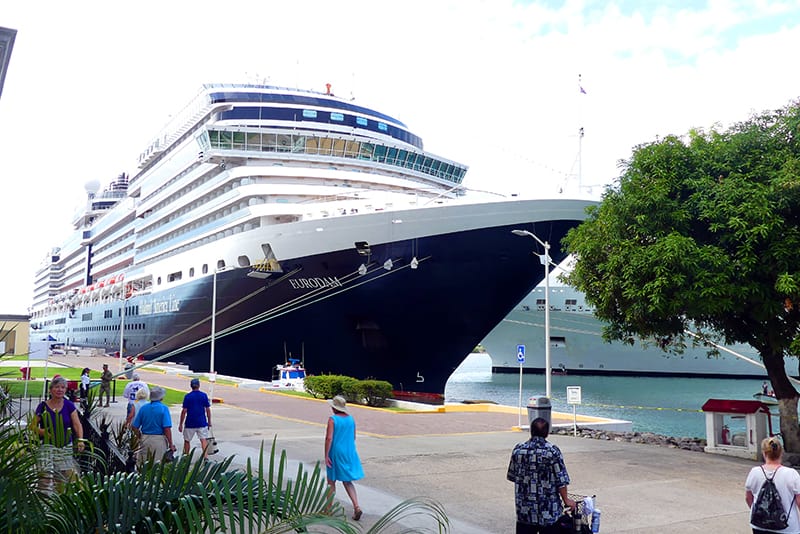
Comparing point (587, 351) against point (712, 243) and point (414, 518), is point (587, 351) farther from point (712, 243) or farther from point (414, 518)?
point (414, 518)

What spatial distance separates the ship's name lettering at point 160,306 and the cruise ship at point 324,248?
0.52 ft

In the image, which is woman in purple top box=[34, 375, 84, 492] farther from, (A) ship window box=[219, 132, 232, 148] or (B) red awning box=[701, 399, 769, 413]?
(A) ship window box=[219, 132, 232, 148]

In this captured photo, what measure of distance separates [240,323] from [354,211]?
6.90m

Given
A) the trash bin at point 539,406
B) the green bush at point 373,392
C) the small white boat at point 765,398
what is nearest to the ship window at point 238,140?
the green bush at point 373,392

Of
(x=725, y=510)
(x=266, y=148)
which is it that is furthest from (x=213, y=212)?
(x=725, y=510)

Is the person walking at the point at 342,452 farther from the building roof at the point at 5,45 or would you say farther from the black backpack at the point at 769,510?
the building roof at the point at 5,45

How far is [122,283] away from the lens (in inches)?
1724

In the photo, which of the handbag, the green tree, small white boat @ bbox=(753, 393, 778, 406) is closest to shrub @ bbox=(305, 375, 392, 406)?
the green tree

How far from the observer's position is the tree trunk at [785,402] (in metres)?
12.1

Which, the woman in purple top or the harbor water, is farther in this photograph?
the harbor water

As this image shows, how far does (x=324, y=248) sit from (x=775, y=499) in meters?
19.1

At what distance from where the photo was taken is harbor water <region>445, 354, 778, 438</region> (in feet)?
85.2

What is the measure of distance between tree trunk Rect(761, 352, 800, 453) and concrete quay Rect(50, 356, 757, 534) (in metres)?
0.91

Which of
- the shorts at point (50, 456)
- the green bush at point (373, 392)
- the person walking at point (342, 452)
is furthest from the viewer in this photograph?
the green bush at point (373, 392)
